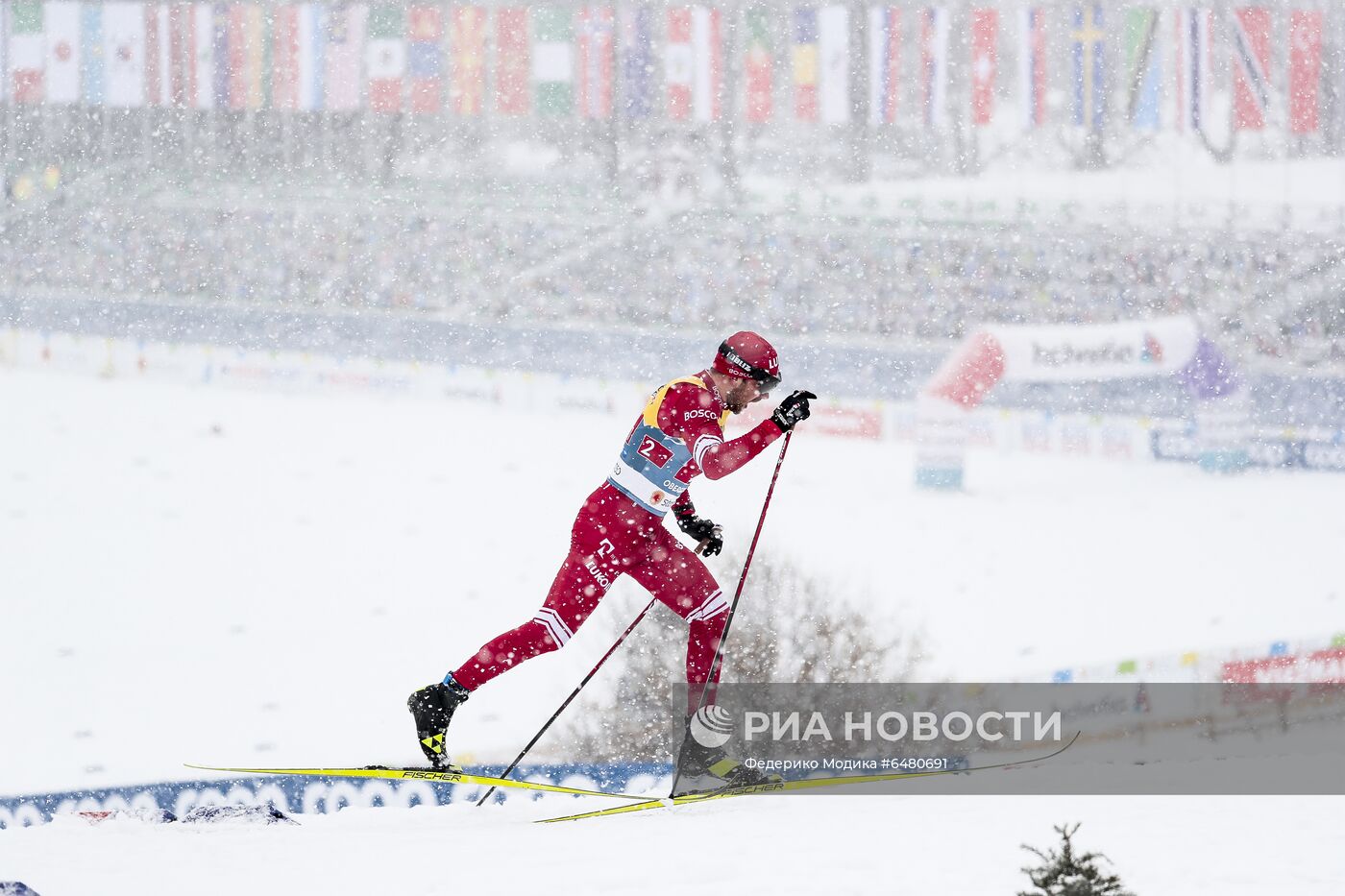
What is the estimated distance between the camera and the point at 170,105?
38.9 m

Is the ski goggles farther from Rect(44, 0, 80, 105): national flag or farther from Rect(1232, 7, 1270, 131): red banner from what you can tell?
Rect(44, 0, 80, 105): national flag

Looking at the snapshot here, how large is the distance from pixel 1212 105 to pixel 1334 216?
1166cm

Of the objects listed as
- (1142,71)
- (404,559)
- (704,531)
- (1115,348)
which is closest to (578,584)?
(704,531)

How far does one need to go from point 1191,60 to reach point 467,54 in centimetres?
2085

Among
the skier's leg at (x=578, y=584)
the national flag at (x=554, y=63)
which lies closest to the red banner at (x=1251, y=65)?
the national flag at (x=554, y=63)

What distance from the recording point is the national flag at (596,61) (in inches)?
1499

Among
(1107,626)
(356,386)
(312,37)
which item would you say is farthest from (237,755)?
(312,37)

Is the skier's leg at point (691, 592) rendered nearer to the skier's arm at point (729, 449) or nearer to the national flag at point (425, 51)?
the skier's arm at point (729, 449)

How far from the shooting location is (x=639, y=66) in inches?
1528

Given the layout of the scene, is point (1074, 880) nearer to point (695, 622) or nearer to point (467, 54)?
point (695, 622)

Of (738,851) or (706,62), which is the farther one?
(706,62)

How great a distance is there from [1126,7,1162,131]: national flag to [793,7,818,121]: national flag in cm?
924

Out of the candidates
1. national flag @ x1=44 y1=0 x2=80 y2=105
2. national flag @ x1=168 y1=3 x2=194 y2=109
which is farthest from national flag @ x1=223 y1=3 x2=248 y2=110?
national flag @ x1=44 y1=0 x2=80 y2=105

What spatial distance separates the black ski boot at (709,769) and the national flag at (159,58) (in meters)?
37.4
